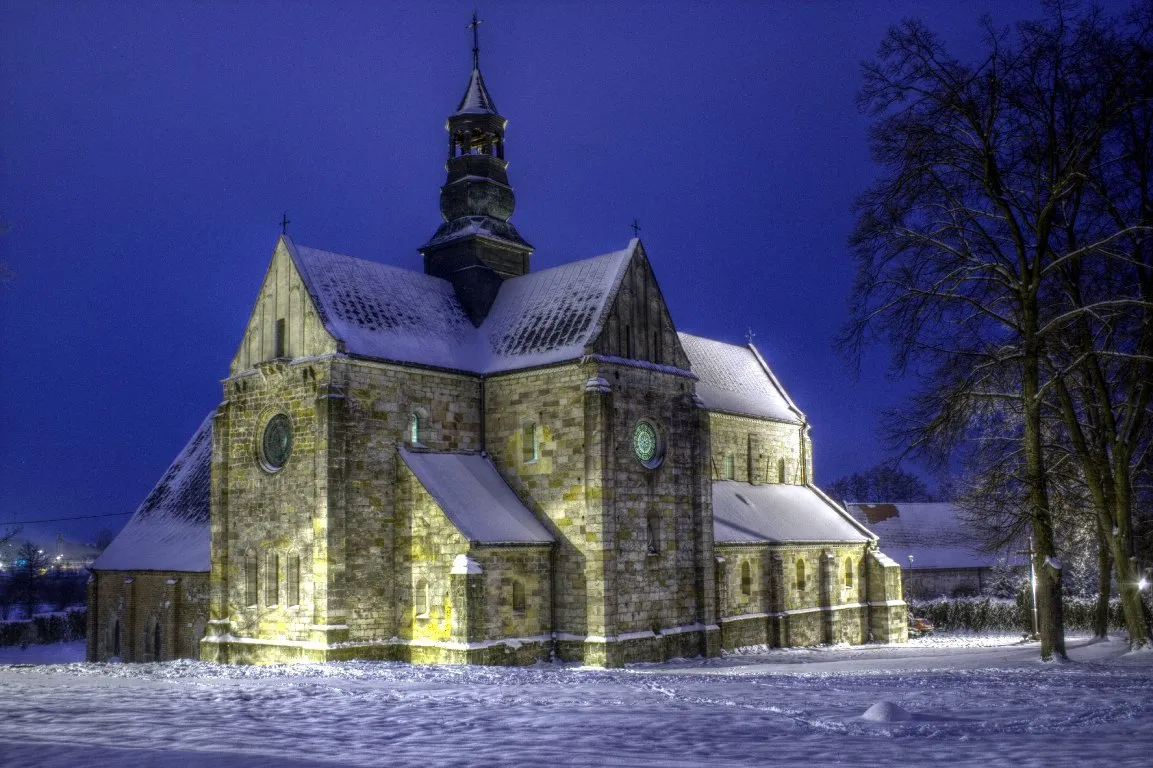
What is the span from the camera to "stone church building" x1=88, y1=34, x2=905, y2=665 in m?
27.9

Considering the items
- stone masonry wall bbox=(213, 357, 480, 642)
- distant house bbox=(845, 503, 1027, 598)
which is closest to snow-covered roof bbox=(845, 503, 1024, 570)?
distant house bbox=(845, 503, 1027, 598)

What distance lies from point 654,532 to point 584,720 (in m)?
18.4

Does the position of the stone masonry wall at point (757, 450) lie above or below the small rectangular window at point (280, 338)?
below

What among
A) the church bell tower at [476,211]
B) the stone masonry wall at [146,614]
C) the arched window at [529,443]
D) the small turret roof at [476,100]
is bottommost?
the stone masonry wall at [146,614]

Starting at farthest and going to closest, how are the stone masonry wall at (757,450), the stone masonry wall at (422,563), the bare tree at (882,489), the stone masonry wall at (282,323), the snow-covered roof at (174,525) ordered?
the bare tree at (882,489) → the stone masonry wall at (757,450) → the snow-covered roof at (174,525) → the stone masonry wall at (282,323) → the stone masonry wall at (422,563)

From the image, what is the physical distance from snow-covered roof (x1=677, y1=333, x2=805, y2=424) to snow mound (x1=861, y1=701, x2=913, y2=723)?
2869cm

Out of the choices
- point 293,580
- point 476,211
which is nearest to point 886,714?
point 293,580

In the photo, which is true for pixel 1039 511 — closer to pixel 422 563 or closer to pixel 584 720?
pixel 584 720

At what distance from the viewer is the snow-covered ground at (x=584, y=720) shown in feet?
34.4

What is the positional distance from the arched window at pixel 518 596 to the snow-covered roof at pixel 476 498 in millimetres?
1151

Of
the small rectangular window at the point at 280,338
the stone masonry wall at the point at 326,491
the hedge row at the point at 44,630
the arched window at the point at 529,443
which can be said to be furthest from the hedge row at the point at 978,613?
the hedge row at the point at 44,630

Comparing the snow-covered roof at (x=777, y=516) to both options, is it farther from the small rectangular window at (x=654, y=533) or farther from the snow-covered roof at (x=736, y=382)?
the small rectangular window at (x=654, y=533)

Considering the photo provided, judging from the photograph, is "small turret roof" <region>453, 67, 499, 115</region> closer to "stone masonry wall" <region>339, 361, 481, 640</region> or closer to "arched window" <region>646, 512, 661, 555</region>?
"stone masonry wall" <region>339, 361, 481, 640</region>

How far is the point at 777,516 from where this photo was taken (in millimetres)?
41281
